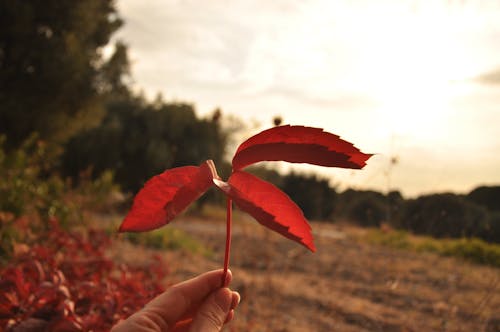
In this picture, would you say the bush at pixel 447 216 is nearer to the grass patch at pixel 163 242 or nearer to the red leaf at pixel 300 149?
the red leaf at pixel 300 149

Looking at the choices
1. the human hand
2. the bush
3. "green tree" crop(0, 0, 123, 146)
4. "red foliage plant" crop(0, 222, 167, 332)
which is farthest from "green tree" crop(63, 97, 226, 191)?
the human hand

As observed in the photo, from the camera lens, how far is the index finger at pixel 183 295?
0.70m

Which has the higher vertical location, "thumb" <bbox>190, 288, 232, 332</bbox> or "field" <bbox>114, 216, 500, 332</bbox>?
"thumb" <bbox>190, 288, 232, 332</bbox>

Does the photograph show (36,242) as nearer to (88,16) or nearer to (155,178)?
(155,178)

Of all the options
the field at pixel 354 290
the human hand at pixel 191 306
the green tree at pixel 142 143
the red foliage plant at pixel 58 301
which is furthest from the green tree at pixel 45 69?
the human hand at pixel 191 306

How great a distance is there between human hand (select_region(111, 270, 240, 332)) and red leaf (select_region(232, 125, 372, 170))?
0.74ft

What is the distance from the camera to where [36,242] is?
2.48 metres

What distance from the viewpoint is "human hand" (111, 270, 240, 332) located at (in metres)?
0.68

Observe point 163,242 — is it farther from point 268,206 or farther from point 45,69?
point 268,206

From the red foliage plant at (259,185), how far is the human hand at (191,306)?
16 centimetres

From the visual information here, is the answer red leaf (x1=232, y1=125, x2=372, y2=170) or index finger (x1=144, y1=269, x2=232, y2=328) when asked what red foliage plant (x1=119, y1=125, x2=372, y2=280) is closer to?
red leaf (x1=232, y1=125, x2=372, y2=170)

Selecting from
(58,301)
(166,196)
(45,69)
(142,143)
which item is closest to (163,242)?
(45,69)

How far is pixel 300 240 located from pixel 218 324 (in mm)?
258

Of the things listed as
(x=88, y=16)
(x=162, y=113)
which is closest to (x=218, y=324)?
(x=88, y=16)
